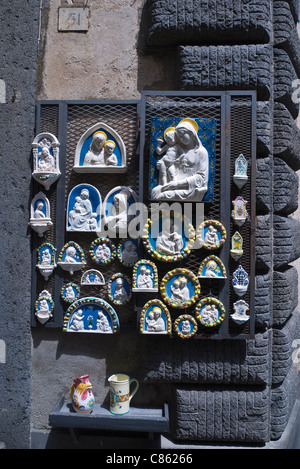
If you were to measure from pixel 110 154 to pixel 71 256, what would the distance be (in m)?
0.72

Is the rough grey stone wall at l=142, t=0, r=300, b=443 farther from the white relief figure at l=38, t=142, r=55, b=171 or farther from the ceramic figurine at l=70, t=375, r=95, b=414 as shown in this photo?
the white relief figure at l=38, t=142, r=55, b=171

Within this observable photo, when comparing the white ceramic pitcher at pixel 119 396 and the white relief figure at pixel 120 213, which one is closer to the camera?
the white ceramic pitcher at pixel 119 396

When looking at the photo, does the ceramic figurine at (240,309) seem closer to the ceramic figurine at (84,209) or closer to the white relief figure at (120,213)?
the white relief figure at (120,213)

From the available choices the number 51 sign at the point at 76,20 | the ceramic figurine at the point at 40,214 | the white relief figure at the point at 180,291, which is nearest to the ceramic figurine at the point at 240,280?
the white relief figure at the point at 180,291

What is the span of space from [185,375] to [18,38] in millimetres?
2549

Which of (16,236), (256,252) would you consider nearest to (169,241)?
(256,252)

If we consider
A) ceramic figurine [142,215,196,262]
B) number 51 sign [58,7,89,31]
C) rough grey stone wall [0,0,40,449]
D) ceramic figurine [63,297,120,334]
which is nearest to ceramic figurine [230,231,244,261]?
ceramic figurine [142,215,196,262]

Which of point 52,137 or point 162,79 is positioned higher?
point 162,79

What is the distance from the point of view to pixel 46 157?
2609 mm

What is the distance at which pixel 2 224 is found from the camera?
8.86 ft

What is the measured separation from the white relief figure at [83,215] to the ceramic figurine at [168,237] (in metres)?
0.38

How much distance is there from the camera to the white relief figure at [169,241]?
8.03 feet
